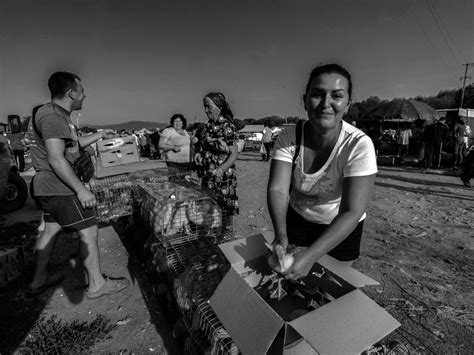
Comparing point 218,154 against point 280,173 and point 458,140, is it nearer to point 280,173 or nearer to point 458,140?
point 280,173

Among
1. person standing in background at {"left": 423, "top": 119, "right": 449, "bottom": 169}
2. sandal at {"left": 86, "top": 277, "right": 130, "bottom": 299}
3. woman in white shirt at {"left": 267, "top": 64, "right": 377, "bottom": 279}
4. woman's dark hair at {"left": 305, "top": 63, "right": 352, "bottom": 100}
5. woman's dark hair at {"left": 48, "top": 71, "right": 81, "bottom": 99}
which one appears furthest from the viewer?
person standing in background at {"left": 423, "top": 119, "right": 449, "bottom": 169}

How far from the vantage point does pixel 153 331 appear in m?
2.61

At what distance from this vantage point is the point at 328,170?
162 cm

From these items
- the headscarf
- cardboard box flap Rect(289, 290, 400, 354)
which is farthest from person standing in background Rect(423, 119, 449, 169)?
cardboard box flap Rect(289, 290, 400, 354)

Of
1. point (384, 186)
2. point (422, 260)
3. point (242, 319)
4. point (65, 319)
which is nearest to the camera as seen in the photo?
point (242, 319)

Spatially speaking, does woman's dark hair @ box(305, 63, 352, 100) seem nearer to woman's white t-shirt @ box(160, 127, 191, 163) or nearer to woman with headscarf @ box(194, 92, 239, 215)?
woman with headscarf @ box(194, 92, 239, 215)

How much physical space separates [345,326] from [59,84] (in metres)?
3.24

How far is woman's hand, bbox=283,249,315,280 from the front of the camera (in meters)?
1.23

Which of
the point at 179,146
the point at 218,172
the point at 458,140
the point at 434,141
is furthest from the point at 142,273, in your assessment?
the point at 458,140

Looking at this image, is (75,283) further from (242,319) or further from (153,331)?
(242,319)

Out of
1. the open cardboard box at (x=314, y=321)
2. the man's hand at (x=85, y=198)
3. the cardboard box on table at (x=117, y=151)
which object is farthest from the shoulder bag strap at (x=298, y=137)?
the cardboard box on table at (x=117, y=151)

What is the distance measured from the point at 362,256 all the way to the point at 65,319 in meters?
3.78

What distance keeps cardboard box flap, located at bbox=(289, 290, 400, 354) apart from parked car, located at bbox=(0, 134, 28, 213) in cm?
780

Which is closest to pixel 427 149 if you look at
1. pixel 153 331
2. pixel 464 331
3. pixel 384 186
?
pixel 384 186
